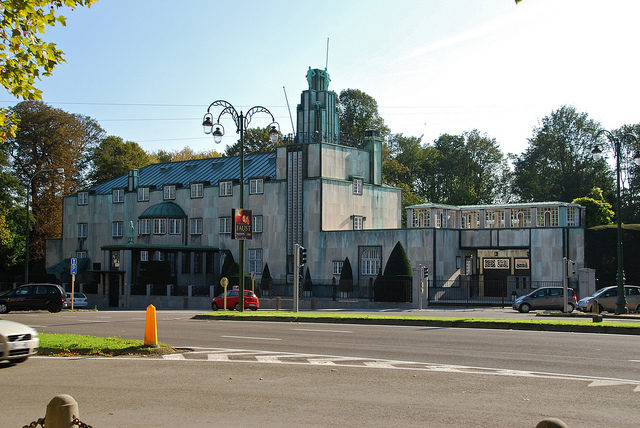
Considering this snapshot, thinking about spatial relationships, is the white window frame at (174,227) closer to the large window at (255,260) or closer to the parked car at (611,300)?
the large window at (255,260)

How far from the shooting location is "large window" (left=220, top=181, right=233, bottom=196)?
68188mm

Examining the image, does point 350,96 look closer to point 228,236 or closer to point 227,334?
point 228,236

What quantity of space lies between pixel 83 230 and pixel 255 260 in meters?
22.0

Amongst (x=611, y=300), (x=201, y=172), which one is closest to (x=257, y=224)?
(x=201, y=172)

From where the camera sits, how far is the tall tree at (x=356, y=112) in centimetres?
9269

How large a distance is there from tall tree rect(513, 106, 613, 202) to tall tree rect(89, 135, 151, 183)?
149 feet

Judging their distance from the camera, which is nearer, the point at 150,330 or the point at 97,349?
the point at 97,349

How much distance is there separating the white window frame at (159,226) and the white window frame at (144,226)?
678mm

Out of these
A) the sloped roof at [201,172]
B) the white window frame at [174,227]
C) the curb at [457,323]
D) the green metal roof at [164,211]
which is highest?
the sloped roof at [201,172]

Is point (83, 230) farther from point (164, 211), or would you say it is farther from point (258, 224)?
point (258, 224)

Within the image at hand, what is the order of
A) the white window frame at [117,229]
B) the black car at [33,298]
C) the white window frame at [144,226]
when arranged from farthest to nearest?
the white window frame at [117,229] → the white window frame at [144,226] → the black car at [33,298]

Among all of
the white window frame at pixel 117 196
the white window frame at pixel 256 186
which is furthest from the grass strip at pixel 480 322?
the white window frame at pixel 117 196

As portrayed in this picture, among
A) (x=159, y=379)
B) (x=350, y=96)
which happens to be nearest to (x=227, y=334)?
(x=159, y=379)

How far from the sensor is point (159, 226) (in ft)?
233
